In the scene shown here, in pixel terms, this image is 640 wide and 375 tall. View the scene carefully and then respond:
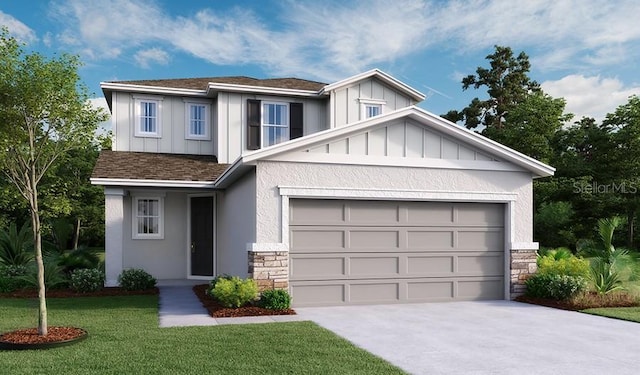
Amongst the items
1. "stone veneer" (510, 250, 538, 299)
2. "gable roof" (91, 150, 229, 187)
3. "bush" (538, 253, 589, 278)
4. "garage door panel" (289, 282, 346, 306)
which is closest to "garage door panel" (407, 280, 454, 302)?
"stone veneer" (510, 250, 538, 299)

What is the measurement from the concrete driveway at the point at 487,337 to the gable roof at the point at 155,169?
5.18 meters

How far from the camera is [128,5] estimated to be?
14.1m

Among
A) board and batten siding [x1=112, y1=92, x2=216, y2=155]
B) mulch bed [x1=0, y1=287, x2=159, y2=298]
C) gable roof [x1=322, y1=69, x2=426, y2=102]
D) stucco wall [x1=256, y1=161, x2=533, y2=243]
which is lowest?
mulch bed [x1=0, y1=287, x2=159, y2=298]

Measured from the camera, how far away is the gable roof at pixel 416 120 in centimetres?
1034

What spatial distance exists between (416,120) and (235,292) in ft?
16.9

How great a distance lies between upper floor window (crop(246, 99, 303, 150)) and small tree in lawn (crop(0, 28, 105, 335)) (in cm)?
817

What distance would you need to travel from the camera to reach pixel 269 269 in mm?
10336

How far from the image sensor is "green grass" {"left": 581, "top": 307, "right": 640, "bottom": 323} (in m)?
9.63

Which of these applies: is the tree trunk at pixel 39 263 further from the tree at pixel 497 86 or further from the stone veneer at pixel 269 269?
the tree at pixel 497 86

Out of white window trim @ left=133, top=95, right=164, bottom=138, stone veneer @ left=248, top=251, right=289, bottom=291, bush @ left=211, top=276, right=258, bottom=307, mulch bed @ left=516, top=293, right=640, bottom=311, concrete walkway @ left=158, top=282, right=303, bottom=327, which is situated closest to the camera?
concrete walkway @ left=158, top=282, right=303, bottom=327

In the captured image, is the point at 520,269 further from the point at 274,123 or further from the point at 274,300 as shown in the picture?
the point at 274,123

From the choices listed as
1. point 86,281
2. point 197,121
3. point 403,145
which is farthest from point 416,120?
point 86,281

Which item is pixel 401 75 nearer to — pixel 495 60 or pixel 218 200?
pixel 218 200

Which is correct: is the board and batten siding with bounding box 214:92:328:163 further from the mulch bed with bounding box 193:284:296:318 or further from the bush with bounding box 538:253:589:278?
the bush with bounding box 538:253:589:278
